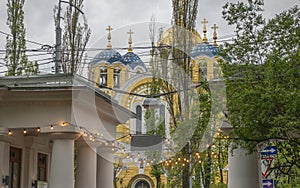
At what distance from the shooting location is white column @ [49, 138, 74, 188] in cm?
1512

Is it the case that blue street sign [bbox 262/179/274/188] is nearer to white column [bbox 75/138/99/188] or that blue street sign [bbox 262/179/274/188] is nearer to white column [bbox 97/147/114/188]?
white column [bbox 75/138/99/188]

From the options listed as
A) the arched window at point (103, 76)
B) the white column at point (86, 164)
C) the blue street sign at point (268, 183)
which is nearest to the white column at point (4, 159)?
the white column at point (86, 164)

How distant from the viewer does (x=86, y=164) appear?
17.7 metres

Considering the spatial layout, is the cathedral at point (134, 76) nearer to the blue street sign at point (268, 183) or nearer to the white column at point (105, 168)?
the white column at point (105, 168)

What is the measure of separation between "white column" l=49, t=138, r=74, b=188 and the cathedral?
1.87 m

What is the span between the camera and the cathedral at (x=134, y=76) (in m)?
18.6

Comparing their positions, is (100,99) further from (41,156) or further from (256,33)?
(256,33)

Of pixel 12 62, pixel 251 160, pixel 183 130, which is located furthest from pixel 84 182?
pixel 12 62

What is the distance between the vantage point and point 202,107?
21469mm

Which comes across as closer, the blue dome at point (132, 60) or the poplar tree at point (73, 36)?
the blue dome at point (132, 60)

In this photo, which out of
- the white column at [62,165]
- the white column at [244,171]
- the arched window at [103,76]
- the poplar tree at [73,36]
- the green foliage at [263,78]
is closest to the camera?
the green foliage at [263,78]

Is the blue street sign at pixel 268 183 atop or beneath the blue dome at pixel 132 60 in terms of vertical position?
beneath

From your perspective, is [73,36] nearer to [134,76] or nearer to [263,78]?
[134,76]

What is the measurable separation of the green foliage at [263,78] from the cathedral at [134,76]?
1.17 m
